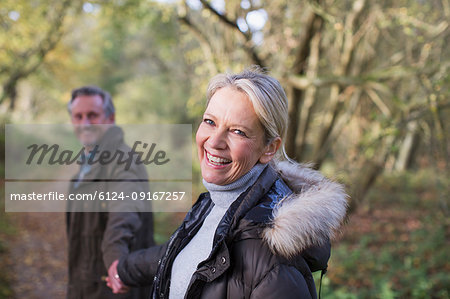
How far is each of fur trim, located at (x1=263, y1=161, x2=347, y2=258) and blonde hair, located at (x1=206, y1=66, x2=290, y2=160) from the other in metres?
0.30

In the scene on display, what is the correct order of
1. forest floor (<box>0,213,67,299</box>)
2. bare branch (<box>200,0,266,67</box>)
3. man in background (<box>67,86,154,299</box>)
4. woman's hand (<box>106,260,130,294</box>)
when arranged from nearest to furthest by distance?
woman's hand (<box>106,260,130,294</box>) < man in background (<box>67,86,154,299</box>) < bare branch (<box>200,0,266,67</box>) < forest floor (<box>0,213,67,299</box>)

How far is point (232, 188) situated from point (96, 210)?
57.4 inches

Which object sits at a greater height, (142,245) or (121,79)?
(121,79)

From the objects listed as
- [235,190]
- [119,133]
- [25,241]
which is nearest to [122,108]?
[25,241]

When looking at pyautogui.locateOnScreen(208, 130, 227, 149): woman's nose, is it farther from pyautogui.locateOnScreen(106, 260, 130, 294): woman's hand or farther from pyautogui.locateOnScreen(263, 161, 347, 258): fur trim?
pyautogui.locateOnScreen(106, 260, 130, 294): woman's hand

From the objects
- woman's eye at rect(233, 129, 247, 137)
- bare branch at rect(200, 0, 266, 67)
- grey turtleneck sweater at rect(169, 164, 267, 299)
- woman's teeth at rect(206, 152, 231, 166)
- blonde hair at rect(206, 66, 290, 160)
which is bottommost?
grey turtleneck sweater at rect(169, 164, 267, 299)

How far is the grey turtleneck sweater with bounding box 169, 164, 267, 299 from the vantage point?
65.6 inches

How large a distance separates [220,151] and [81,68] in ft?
49.8

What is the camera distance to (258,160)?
1699 millimetres

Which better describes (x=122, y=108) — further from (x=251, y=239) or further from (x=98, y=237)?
(x=251, y=239)

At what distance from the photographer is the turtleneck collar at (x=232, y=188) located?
5.47 ft

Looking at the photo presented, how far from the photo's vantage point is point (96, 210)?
273cm

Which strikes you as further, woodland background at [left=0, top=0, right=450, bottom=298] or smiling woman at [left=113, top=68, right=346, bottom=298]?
woodland background at [left=0, top=0, right=450, bottom=298]

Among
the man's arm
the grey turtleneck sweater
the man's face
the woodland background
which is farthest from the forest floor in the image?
the grey turtleneck sweater
